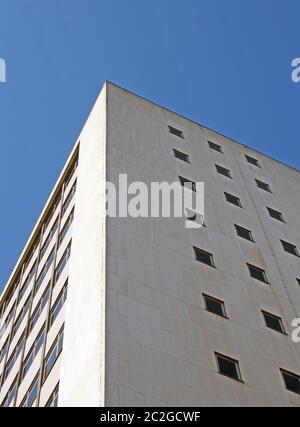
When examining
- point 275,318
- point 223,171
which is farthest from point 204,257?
point 223,171

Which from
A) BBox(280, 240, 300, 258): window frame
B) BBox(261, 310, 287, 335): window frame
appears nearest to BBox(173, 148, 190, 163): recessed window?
BBox(280, 240, 300, 258): window frame

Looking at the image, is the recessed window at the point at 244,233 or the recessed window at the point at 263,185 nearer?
the recessed window at the point at 244,233

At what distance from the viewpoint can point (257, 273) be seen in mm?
27672

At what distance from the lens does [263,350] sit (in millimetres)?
23578

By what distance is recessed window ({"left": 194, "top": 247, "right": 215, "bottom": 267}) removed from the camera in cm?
2656

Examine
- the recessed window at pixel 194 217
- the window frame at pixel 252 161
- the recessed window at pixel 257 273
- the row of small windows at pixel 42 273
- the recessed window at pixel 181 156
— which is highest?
the window frame at pixel 252 161

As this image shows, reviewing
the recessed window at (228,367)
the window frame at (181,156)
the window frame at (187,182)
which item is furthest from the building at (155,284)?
the window frame at (187,182)

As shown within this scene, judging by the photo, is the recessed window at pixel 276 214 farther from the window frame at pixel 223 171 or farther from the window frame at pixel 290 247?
the window frame at pixel 223 171

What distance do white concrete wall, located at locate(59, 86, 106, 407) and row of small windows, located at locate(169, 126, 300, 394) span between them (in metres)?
3.30

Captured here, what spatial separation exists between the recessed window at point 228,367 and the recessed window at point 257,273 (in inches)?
203

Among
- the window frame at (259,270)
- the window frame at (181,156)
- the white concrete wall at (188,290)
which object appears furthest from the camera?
the window frame at (181,156)

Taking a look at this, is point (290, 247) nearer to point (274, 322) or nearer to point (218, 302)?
point (274, 322)

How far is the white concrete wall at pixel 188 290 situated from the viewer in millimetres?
20766

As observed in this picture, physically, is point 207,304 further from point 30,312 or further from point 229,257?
point 30,312
